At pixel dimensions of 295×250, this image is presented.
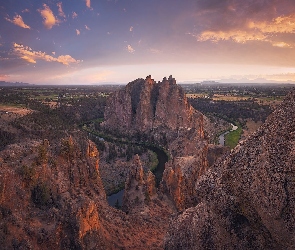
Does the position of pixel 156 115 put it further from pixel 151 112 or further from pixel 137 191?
pixel 137 191

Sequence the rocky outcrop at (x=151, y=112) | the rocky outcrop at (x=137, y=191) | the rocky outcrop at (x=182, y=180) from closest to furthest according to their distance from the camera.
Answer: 1. the rocky outcrop at (x=137, y=191)
2. the rocky outcrop at (x=182, y=180)
3. the rocky outcrop at (x=151, y=112)

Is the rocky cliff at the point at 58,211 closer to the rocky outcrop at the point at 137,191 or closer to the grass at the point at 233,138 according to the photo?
the rocky outcrop at the point at 137,191

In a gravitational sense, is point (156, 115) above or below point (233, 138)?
above

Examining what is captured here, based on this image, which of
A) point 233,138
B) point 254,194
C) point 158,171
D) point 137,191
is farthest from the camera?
point 233,138

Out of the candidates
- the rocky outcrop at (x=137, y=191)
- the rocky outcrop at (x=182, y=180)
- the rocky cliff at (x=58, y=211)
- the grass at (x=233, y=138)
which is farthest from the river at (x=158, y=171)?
the grass at (x=233, y=138)

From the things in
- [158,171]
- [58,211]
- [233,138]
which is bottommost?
[158,171]

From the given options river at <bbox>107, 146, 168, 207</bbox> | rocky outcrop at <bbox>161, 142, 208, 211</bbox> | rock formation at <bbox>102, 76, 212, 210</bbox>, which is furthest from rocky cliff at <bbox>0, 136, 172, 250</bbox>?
rock formation at <bbox>102, 76, 212, 210</bbox>

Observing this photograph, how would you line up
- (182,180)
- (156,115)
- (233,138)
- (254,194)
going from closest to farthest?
(254,194), (182,180), (233,138), (156,115)

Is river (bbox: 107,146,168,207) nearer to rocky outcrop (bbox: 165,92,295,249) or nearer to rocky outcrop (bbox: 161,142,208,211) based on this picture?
rocky outcrop (bbox: 161,142,208,211)

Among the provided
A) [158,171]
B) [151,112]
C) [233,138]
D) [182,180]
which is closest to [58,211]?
[182,180]
